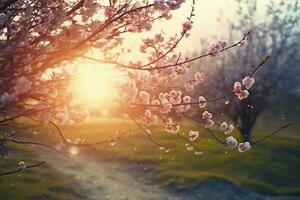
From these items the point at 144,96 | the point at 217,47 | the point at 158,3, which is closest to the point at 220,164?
the point at 217,47

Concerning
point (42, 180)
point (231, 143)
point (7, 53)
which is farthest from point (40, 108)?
point (42, 180)

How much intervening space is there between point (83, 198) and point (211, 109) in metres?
27.3

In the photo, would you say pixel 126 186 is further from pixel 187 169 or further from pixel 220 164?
pixel 220 164

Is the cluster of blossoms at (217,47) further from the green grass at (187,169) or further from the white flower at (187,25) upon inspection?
the green grass at (187,169)

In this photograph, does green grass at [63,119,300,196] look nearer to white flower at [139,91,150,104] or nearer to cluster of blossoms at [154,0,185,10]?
white flower at [139,91,150,104]

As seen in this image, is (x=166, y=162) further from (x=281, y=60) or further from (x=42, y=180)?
(x=281, y=60)

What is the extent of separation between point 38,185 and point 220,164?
398 inches

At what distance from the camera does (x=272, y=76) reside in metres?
35.6

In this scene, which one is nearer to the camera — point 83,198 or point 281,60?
point 83,198

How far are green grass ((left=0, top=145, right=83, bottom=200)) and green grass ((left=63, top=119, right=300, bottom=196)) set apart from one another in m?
4.35

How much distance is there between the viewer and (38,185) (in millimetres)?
19609

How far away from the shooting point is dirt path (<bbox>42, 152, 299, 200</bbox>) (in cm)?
1992

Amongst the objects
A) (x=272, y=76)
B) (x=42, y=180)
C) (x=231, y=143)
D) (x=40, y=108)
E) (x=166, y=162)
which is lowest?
(x=40, y=108)

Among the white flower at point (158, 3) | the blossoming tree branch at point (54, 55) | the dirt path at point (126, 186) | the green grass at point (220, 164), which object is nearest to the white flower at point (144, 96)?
the blossoming tree branch at point (54, 55)
